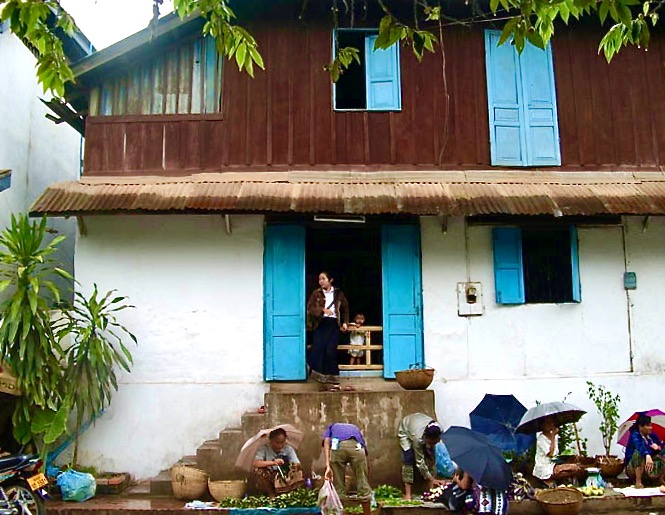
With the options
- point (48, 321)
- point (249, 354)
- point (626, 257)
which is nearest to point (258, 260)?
point (249, 354)

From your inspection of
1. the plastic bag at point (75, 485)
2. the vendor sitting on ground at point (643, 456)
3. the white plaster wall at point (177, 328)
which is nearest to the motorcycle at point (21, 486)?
the plastic bag at point (75, 485)

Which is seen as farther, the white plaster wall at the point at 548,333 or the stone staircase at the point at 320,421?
the white plaster wall at the point at 548,333

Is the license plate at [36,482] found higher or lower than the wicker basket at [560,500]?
higher

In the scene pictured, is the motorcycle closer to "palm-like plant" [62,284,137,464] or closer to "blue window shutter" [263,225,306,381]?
"palm-like plant" [62,284,137,464]

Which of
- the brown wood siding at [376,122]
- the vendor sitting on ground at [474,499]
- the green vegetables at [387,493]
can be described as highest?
the brown wood siding at [376,122]

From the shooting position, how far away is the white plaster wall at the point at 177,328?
9.62 metres

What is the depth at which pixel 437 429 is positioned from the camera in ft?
27.1

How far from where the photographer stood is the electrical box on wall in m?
10.1

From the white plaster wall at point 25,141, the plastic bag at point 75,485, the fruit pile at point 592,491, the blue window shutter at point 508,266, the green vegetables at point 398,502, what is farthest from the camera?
the white plaster wall at point 25,141

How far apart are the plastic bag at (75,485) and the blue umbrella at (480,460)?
4376mm

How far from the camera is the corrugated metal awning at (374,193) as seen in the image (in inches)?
370

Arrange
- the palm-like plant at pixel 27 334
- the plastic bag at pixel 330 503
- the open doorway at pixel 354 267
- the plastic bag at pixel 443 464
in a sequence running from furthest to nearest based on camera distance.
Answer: the open doorway at pixel 354 267 < the plastic bag at pixel 443 464 < the palm-like plant at pixel 27 334 < the plastic bag at pixel 330 503

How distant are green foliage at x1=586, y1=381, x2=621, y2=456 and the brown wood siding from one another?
125 inches

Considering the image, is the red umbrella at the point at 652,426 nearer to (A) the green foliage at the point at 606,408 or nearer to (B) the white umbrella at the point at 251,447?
(A) the green foliage at the point at 606,408
